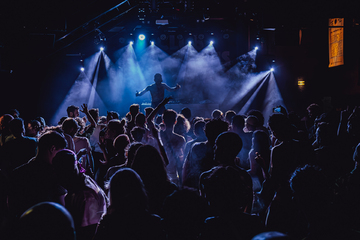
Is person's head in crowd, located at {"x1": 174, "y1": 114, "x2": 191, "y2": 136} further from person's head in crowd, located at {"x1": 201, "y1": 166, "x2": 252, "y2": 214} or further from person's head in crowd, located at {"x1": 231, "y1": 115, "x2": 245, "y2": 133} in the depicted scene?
person's head in crowd, located at {"x1": 201, "y1": 166, "x2": 252, "y2": 214}

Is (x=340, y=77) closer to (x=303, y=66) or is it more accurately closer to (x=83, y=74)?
(x=303, y=66)

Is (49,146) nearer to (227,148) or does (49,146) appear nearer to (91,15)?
(227,148)

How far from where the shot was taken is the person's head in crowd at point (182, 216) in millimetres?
1598

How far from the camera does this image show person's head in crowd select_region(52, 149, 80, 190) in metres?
1.93

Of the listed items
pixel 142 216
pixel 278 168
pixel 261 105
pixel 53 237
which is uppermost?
pixel 53 237

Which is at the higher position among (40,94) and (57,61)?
(57,61)

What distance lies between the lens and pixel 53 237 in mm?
904

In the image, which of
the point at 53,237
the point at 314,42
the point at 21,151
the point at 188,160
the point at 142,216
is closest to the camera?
the point at 53,237

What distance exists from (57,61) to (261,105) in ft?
37.8

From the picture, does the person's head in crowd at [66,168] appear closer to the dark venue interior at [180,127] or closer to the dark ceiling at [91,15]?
the dark venue interior at [180,127]

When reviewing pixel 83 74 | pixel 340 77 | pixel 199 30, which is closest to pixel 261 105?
pixel 340 77

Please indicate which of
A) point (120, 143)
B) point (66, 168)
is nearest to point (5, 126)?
point (120, 143)

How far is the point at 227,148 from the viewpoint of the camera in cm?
→ 222

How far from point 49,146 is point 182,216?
1.48 meters
